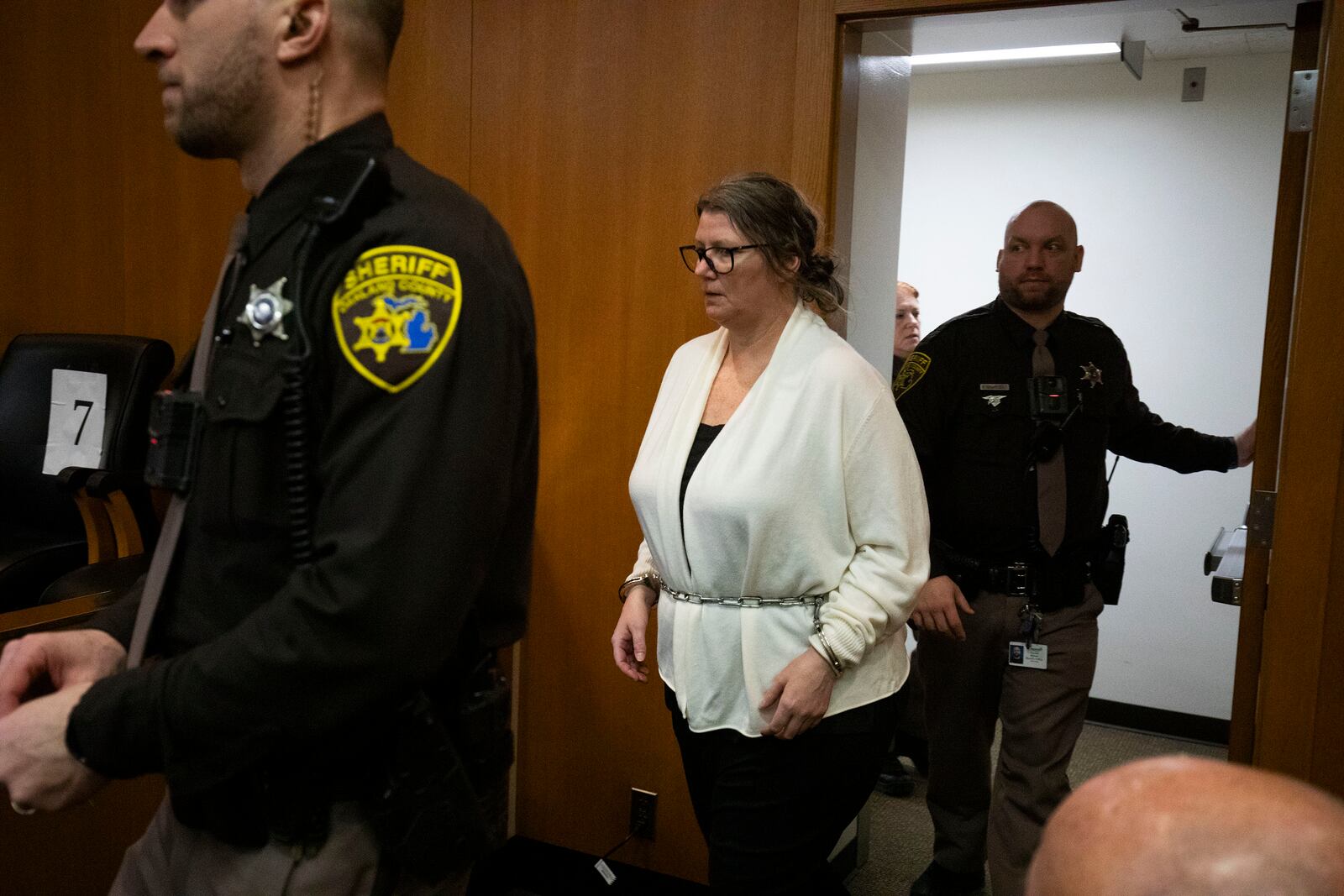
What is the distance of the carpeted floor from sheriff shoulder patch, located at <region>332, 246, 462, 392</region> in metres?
2.00

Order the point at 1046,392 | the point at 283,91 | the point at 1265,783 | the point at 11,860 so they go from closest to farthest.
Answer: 1. the point at 1265,783
2. the point at 283,91
3. the point at 11,860
4. the point at 1046,392

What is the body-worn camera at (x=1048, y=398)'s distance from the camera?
2639 millimetres

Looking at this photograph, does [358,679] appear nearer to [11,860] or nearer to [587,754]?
[11,860]

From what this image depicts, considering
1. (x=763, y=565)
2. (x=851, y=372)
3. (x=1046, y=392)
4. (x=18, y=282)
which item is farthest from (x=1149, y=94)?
(x=18, y=282)

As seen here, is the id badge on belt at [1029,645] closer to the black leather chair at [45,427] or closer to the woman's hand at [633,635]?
the woman's hand at [633,635]

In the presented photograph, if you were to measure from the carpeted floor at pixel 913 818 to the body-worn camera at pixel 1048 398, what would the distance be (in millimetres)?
794

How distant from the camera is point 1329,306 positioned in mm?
2148

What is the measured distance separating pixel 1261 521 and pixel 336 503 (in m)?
2.02

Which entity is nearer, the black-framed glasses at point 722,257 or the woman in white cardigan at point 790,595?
the woman in white cardigan at point 790,595

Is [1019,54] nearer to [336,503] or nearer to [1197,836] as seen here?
[336,503]

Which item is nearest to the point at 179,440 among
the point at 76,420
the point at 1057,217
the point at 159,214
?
the point at 1057,217

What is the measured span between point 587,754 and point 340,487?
214 centimetres

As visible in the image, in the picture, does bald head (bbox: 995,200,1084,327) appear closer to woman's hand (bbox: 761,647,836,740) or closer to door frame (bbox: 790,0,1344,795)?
door frame (bbox: 790,0,1344,795)

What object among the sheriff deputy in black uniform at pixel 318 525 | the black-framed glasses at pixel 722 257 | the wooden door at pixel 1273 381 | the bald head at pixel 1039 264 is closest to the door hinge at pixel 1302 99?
the wooden door at pixel 1273 381
